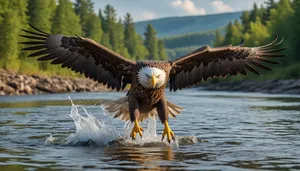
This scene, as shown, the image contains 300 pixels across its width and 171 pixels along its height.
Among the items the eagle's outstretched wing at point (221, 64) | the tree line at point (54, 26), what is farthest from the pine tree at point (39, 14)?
the eagle's outstretched wing at point (221, 64)

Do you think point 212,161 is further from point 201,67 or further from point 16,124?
point 16,124

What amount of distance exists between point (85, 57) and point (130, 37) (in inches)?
5191

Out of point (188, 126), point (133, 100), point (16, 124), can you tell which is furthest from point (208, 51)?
point (16, 124)

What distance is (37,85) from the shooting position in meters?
61.9

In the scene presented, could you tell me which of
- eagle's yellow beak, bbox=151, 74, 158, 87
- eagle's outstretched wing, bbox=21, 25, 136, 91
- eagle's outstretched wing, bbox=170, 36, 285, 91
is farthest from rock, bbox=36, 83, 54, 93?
eagle's yellow beak, bbox=151, 74, 158, 87

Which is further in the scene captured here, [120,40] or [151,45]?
[151,45]

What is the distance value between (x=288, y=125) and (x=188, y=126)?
3.02 meters

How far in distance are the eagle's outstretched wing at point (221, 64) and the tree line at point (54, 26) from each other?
4.35 m

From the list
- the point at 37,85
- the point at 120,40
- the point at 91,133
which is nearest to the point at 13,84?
the point at 37,85

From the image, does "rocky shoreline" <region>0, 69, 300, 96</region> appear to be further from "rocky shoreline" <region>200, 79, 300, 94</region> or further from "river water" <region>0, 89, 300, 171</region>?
"river water" <region>0, 89, 300, 171</region>

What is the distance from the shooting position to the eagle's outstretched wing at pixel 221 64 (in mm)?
15055

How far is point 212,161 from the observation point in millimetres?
10789

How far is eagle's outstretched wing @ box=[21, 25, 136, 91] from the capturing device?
1412 cm

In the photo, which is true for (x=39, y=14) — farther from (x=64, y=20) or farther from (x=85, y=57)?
(x=85, y=57)
